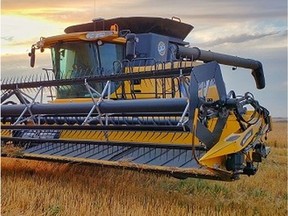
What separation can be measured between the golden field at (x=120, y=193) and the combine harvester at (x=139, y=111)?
29cm

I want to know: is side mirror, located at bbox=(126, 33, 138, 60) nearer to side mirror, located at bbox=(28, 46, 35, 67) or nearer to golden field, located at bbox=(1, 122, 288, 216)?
golden field, located at bbox=(1, 122, 288, 216)

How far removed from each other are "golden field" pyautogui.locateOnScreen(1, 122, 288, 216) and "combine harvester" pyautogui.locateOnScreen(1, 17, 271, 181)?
294 mm

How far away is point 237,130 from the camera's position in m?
4.50

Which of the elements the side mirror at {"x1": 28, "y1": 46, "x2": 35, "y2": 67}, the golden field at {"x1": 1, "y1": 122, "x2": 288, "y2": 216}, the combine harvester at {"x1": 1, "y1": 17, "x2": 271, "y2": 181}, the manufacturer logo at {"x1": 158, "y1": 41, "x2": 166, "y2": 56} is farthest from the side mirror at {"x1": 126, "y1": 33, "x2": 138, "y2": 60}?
the side mirror at {"x1": 28, "y1": 46, "x2": 35, "y2": 67}

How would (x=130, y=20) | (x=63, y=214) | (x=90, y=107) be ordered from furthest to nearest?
(x=130, y=20), (x=90, y=107), (x=63, y=214)

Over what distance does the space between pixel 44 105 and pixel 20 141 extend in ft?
2.11

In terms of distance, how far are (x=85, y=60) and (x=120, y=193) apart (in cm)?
229

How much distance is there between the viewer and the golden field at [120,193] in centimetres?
418

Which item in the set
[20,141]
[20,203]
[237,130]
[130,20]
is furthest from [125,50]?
[20,203]

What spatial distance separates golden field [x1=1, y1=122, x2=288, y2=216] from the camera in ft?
13.7

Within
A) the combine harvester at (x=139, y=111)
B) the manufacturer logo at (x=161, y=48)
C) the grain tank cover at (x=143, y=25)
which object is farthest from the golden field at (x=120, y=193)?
the grain tank cover at (x=143, y=25)

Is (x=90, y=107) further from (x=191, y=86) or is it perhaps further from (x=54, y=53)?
(x=54, y=53)

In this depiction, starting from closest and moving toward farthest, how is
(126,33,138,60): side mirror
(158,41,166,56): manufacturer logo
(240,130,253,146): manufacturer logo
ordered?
(240,130,253,146): manufacturer logo < (126,33,138,60): side mirror < (158,41,166,56): manufacturer logo

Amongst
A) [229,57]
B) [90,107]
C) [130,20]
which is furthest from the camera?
[229,57]
